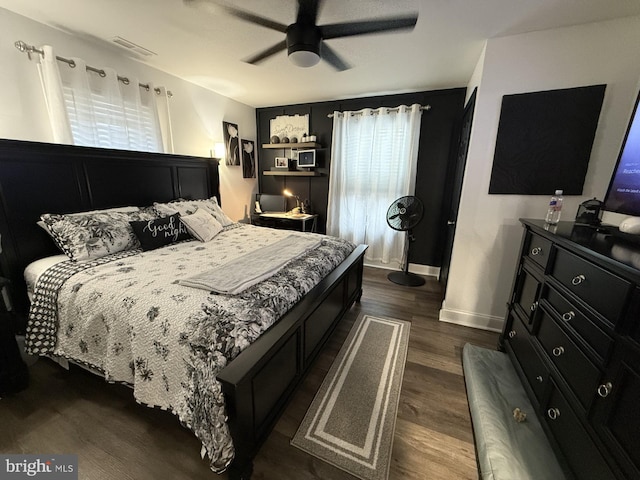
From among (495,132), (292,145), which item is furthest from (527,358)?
(292,145)

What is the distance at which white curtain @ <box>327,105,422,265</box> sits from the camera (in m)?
3.42

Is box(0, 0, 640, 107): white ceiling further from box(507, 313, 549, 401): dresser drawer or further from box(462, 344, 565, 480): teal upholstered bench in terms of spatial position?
box(462, 344, 565, 480): teal upholstered bench

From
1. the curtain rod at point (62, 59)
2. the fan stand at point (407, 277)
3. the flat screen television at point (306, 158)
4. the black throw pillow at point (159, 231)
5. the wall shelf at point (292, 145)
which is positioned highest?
the curtain rod at point (62, 59)

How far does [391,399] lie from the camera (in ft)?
5.23

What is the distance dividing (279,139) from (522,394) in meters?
4.02

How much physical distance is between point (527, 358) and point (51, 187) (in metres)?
3.53

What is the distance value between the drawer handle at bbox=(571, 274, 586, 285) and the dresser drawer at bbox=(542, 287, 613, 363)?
0.10m

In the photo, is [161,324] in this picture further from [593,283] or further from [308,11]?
[308,11]

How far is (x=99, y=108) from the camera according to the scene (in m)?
2.24

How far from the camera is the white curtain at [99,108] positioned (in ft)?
6.37

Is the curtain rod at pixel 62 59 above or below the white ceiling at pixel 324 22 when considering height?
below

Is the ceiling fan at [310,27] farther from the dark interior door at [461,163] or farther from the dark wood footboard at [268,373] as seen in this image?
the dark wood footboard at [268,373]

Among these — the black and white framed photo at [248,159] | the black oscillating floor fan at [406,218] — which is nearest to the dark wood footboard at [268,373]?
the black oscillating floor fan at [406,218]

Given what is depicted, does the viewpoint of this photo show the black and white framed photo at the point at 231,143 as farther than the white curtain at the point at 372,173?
Yes
